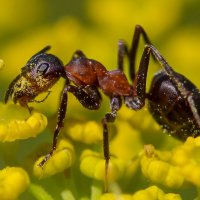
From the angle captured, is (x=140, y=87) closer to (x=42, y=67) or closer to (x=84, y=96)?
(x=84, y=96)

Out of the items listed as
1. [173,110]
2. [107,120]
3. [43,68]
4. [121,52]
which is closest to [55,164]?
[107,120]

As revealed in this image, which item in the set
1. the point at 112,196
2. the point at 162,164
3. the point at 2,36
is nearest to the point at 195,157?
the point at 162,164

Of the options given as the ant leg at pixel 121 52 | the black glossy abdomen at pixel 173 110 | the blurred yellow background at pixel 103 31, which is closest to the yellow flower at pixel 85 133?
the black glossy abdomen at pixel 173 110

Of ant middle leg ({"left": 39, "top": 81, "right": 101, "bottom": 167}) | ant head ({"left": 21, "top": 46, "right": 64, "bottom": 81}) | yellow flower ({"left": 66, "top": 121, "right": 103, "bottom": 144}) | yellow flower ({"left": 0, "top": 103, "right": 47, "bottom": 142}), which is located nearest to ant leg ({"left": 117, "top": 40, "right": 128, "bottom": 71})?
ant middle leg ({"left": 39, "top": 81, "right": 101, "bottom": 167})

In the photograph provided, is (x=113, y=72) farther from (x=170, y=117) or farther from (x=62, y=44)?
(x=62, y=44)

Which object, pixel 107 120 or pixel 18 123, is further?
pixel 107 120

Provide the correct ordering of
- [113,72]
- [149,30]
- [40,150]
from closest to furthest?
[40,150]
[113,72]
[149,30]

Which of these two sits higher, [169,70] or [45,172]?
[169,70]
